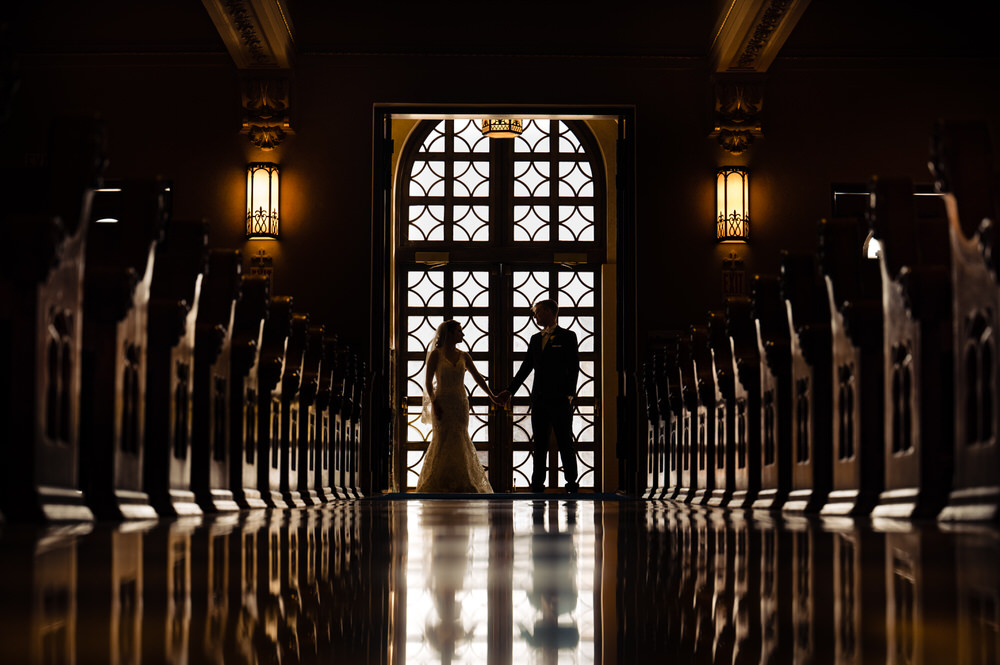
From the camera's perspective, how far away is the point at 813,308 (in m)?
4.62

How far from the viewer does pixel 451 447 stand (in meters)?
10.5

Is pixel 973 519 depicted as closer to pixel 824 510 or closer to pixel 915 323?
pixel 915 323

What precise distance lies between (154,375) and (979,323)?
240cm

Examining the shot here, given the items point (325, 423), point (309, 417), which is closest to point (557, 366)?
point (325, 423)

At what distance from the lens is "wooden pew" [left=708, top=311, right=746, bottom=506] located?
19.1 feet

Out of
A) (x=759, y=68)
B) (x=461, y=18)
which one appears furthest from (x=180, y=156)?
(x=759, y=68)

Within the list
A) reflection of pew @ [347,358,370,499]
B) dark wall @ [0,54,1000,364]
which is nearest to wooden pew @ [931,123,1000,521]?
reflection of pew @ [347,358,370,499]

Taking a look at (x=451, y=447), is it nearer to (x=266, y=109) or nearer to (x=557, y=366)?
(x=557, y=366)

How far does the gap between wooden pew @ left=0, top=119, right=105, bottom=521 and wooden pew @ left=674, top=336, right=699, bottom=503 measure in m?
4.52

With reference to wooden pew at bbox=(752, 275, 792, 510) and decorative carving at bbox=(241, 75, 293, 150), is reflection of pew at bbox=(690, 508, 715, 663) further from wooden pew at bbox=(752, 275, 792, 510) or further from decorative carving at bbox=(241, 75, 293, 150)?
decorative carving at bbox=(241, 75, 293, 150)

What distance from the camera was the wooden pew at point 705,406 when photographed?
6500mm

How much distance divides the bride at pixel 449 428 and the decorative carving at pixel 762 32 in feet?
10.8

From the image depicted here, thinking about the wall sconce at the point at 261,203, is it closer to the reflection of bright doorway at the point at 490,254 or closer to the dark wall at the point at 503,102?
the dark wall at the point at 503,102

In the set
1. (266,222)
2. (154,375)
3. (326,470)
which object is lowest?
(326,470)
